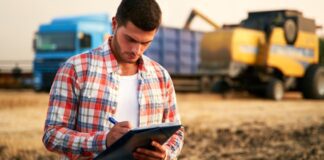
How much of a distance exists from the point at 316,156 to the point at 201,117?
435 centimetres

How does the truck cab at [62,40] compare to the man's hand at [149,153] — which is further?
the truck cab at [62,40]

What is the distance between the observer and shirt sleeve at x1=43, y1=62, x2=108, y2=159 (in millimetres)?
2182

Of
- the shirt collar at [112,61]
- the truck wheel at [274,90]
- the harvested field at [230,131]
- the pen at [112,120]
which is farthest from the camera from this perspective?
the truck wheel at [274,90]

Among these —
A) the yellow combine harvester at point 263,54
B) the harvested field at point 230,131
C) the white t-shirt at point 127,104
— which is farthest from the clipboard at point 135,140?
the yellow combine harvester at point 263,54

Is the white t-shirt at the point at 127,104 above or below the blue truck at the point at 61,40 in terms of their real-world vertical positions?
above

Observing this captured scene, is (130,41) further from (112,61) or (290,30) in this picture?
(290,30)

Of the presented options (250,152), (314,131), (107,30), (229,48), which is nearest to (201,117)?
(314,131)

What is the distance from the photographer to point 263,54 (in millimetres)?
18047

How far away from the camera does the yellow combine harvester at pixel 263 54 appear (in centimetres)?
1753

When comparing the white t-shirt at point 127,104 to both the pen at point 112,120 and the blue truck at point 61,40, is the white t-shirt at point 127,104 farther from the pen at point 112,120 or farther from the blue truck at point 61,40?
the blue truck at point 61,40

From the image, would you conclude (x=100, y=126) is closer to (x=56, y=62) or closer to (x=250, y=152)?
(x=250, y=152)

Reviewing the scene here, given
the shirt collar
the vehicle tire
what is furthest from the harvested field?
the shirt collar

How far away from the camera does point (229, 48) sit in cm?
1723

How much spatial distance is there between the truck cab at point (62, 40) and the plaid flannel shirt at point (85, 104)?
15805mm
